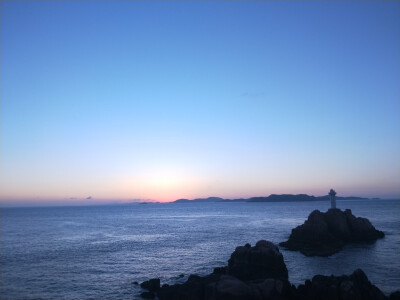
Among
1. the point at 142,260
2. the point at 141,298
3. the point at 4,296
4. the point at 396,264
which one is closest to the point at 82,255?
the point at 142,260

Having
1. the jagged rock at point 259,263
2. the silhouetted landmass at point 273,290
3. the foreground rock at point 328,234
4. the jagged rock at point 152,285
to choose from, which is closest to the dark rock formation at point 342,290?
the silhouetted landmass at point 273,290

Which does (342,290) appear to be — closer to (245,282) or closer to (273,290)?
(273,290)

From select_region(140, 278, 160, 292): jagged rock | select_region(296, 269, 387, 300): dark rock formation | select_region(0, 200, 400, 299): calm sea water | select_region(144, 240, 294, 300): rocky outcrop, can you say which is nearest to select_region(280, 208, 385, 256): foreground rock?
select_region(0, 200, 400, 299): calm sea water

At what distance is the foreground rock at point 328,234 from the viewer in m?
59.2

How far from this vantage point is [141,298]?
35625 mm

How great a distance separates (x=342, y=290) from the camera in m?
29.1

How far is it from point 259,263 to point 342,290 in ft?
40.8

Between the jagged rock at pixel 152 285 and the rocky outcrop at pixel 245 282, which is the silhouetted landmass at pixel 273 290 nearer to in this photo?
the rocky outcrop at pixel 245 282

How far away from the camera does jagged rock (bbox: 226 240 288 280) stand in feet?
130

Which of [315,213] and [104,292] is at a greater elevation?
[315,213]

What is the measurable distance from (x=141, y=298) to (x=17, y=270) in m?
23.4

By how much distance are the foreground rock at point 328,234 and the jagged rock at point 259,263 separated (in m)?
16.3

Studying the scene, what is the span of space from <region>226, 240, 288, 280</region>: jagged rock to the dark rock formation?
28.3 ft

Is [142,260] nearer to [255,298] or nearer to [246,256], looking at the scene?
[246,256]
